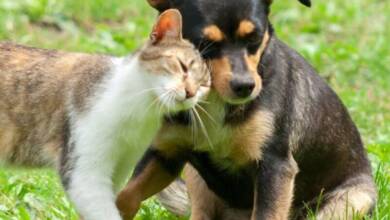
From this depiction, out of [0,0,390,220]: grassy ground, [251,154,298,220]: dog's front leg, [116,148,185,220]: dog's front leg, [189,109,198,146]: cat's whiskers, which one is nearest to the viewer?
[189,109,198,146]: cat's whiskers

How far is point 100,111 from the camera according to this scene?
614 centimetres

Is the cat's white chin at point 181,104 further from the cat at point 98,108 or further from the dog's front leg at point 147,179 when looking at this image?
the dog's front leg at point 147,179

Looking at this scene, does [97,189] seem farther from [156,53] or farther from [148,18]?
[148,18]

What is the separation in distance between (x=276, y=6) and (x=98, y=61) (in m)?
6.35

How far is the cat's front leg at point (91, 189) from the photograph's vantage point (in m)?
6.10

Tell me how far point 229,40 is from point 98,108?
30.0 inches

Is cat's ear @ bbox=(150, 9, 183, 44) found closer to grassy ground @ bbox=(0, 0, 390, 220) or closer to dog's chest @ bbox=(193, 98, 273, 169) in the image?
dog's chest @ bbox=(193, 98, 273, 169)

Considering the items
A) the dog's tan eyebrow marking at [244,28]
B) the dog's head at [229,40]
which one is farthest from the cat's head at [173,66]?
the dog's tan eyebrow marking at [244,28]

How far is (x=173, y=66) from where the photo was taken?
236 inches

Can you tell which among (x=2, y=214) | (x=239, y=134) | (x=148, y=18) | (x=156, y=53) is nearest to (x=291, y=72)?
(x=239, y=134)

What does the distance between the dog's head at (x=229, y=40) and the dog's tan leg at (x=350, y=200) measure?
41.2 inches

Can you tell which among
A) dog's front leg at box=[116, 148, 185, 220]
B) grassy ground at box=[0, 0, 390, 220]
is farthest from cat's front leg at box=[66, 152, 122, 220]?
grassy ground at box=[0, 0, 390, 220]

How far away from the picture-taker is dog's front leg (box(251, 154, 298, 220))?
662cm

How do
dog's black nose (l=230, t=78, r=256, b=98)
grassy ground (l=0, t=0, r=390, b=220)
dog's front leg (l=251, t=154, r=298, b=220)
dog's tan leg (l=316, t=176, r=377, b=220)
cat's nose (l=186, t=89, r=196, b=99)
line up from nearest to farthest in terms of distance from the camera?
cat's nose (l=186, t=89, r=196, b=99), dog's black nose (l=230, t=78, r=256, b=98), dog's front leg (l=251, t=154, r=298, b=220), dog's tan leg (l=316, t=176, r=377, b=220), grassy ground (l=0, t=0, r=390, b=220)
